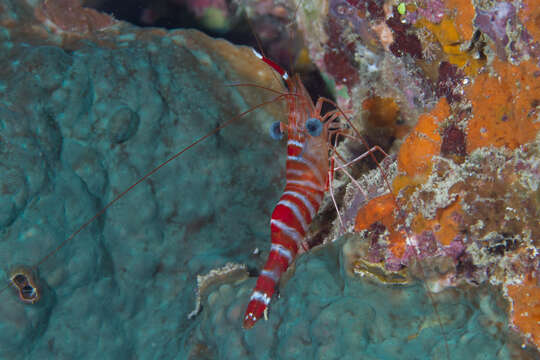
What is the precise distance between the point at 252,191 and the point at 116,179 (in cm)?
128

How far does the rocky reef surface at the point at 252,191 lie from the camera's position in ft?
6.26

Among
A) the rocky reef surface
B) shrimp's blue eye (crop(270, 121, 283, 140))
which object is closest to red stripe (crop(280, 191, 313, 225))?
the rocky reef surface

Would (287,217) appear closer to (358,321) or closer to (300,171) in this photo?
(300,171)

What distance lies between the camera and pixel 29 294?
8.70 feet

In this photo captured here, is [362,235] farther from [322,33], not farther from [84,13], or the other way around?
[84,13]

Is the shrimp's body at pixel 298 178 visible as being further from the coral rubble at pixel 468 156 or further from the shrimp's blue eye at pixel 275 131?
the coral rubble at pixel 468 156

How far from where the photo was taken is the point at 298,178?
11.4 ft

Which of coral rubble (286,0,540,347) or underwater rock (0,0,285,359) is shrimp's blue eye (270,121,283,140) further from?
coral rubble (286,0,540,347)

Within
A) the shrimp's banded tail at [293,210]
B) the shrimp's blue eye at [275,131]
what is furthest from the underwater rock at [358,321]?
the shrimp's blue eye at [275,131]

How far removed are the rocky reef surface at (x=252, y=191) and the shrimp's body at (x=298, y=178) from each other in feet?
0.90

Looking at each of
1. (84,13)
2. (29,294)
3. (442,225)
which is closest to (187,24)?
(84,13)

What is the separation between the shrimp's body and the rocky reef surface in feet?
0.90

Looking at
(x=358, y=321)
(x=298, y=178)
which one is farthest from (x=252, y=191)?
(x=358, y=321)

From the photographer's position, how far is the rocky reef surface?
191cm
